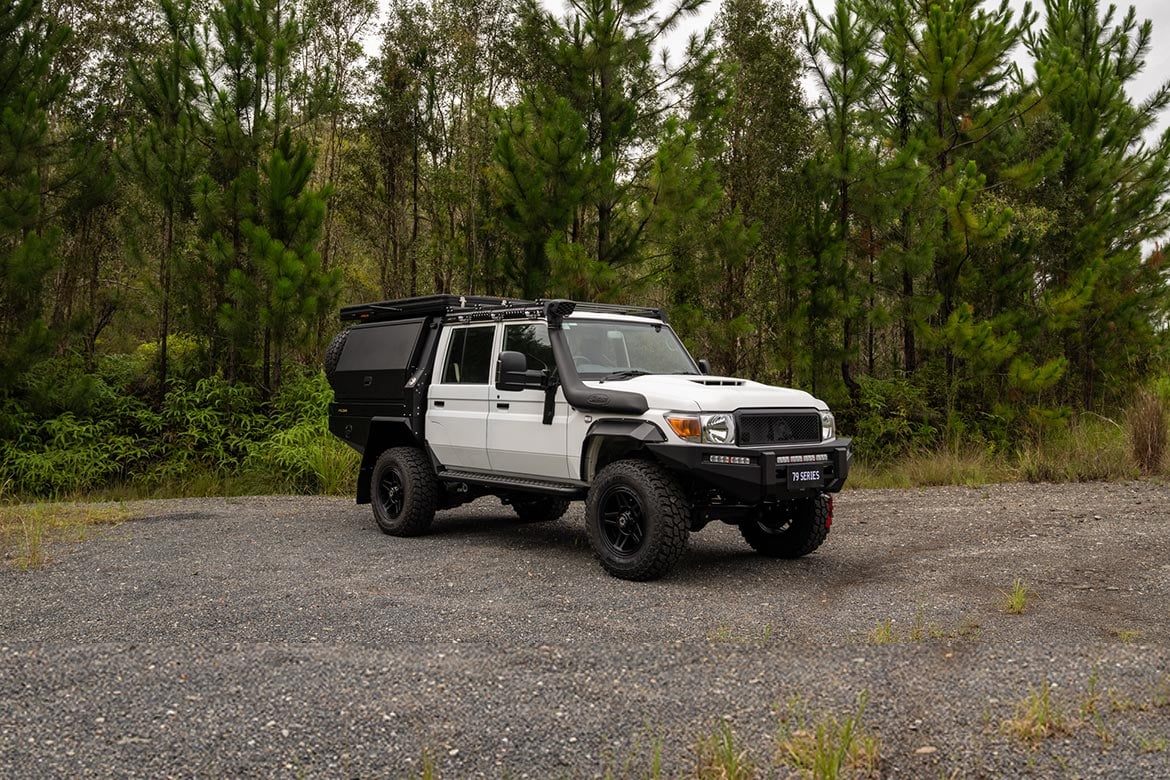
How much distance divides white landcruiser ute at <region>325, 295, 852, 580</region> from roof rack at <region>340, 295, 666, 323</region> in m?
0.01

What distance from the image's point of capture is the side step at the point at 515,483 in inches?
275

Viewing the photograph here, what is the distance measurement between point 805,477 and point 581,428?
164cm

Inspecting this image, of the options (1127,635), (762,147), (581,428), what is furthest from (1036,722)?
(762,147)

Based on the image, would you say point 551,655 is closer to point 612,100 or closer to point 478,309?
point 478,309

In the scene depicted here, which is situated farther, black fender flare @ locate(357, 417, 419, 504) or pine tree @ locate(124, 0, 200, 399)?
pine tree @ locate(124, 0, 200, 399)

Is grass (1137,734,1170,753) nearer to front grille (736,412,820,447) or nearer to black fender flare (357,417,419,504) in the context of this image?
front grille (736,412,820,447)

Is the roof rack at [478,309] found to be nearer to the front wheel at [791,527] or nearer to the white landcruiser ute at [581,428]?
the white landcruiser ute at [581,428]

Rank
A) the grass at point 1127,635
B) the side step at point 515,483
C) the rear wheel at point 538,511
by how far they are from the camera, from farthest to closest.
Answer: the rear wheel at point 538,511, the side step at point 515,483, the grass at point 1127,635

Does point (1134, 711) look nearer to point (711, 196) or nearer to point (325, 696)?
point (325, 696)

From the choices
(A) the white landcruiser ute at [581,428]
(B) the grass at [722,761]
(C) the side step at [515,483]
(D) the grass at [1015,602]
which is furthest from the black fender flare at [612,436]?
(B) the grass at [722,761]

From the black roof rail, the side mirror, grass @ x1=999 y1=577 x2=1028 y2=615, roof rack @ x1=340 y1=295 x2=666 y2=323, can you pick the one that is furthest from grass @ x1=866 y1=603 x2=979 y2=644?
the black roof rail

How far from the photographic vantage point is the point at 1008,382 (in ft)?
53.4

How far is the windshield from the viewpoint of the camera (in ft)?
23.4

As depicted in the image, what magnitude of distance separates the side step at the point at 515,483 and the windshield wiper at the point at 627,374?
842 mm
